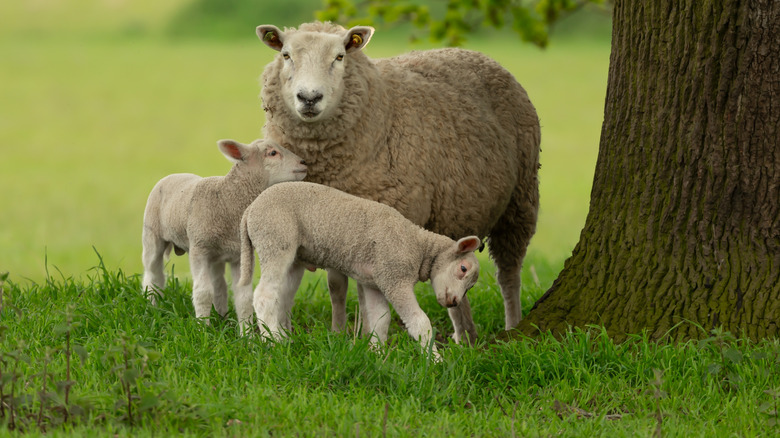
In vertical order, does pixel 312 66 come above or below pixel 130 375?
above

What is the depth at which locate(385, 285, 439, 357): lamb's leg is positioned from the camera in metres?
4.61

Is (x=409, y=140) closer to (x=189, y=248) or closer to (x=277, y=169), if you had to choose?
(x=277, y=169)

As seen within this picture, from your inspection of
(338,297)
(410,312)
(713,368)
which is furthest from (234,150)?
(713,368)

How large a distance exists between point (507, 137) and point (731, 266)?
2.07m

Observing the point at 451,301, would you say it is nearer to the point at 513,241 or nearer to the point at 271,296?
the point at 271,296

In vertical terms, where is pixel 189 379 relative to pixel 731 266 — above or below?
below

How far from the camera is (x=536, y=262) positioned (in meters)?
9.09

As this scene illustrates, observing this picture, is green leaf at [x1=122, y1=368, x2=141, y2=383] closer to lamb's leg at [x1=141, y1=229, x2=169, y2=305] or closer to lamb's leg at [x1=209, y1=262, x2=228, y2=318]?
lamb's leg at [x1=209, y1=262, x2=228, y2=318]

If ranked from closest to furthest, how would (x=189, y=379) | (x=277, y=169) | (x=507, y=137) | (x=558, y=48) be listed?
(x=189, y=379), (x=277, y=169), (x=507, y=137), (x=558, y=48)

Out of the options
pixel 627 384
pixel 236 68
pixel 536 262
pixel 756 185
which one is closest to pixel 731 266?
pixel 756 185

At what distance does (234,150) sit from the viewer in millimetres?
5039

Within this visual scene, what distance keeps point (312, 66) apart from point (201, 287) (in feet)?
4.56

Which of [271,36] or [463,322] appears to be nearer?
[271,36]

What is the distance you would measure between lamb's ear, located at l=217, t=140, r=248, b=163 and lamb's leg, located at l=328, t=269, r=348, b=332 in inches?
35.0
